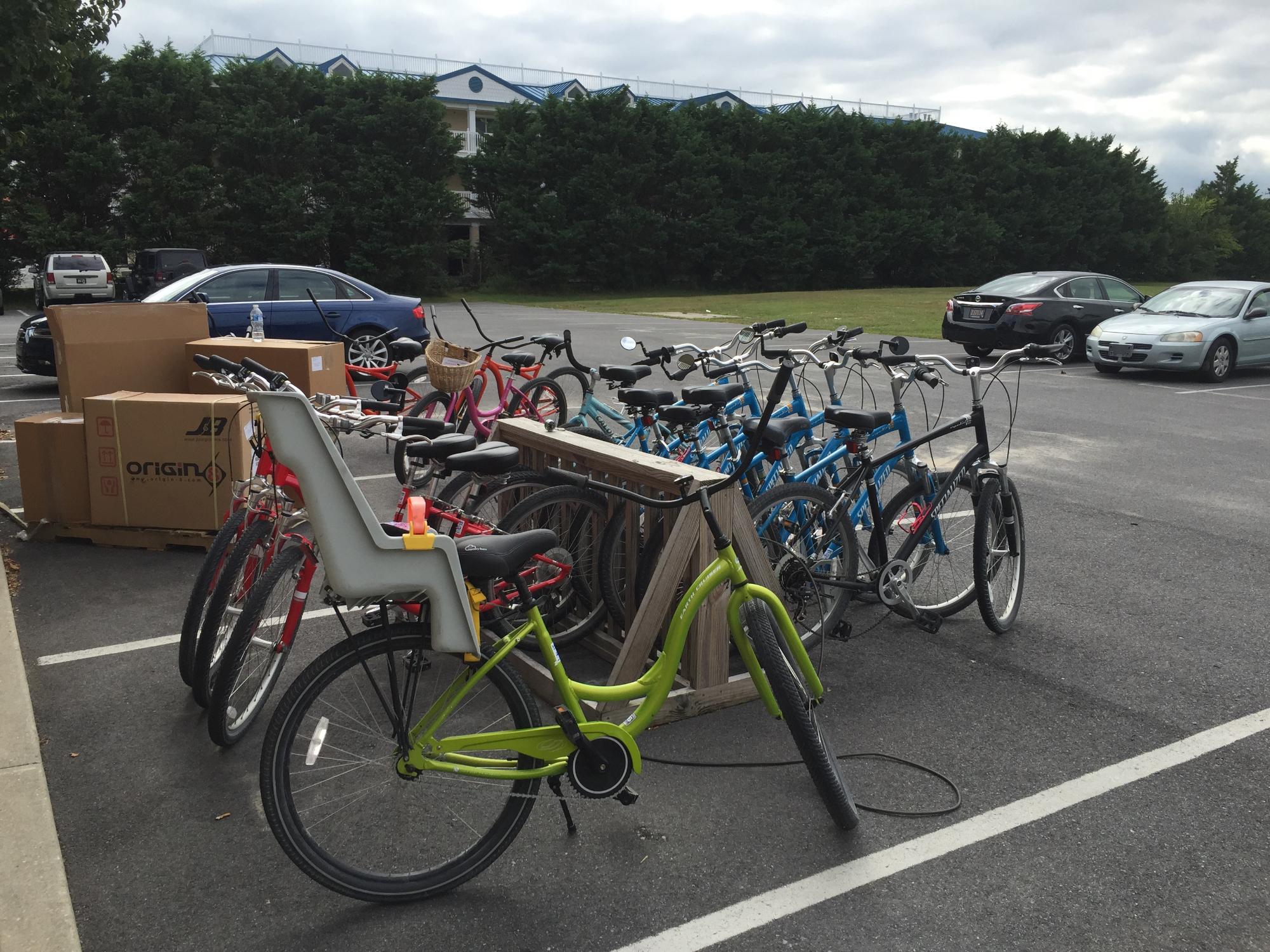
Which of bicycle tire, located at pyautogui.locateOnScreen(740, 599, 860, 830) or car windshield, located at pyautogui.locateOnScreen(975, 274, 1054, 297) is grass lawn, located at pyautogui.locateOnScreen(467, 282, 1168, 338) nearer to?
car windshield, located at pyautogui.locateOnScreen(975, 274, 1054, 297)

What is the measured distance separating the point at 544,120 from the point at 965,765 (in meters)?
39.5

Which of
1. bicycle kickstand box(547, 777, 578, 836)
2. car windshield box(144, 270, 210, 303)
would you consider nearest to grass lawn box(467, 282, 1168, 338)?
car windshield box(144, 270, 210, 303)

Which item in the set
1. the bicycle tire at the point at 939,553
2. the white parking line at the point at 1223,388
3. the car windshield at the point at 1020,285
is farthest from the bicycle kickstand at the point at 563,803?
the car windshield at the point at 1020,285

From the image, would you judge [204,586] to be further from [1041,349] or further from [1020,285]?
[1020,285]

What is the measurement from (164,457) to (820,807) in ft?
14.6

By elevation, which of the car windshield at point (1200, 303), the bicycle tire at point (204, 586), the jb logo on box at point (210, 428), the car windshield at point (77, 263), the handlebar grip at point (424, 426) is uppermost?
the car windshield at point (1200, 303)

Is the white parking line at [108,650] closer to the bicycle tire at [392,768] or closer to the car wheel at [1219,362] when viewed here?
the bicycle tire at [392,768]

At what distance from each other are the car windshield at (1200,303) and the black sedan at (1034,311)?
121 centimetres

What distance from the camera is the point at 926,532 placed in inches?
197

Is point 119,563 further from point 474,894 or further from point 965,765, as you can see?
point 965,765

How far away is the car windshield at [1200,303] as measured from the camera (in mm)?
15844

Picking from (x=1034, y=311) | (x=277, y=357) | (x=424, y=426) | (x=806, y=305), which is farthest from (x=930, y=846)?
(x=806, y=305)

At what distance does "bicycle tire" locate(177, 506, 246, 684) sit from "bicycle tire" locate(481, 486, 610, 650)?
1063 millimetres

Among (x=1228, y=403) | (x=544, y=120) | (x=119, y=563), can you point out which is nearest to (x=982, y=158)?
(x=544, y=120)
